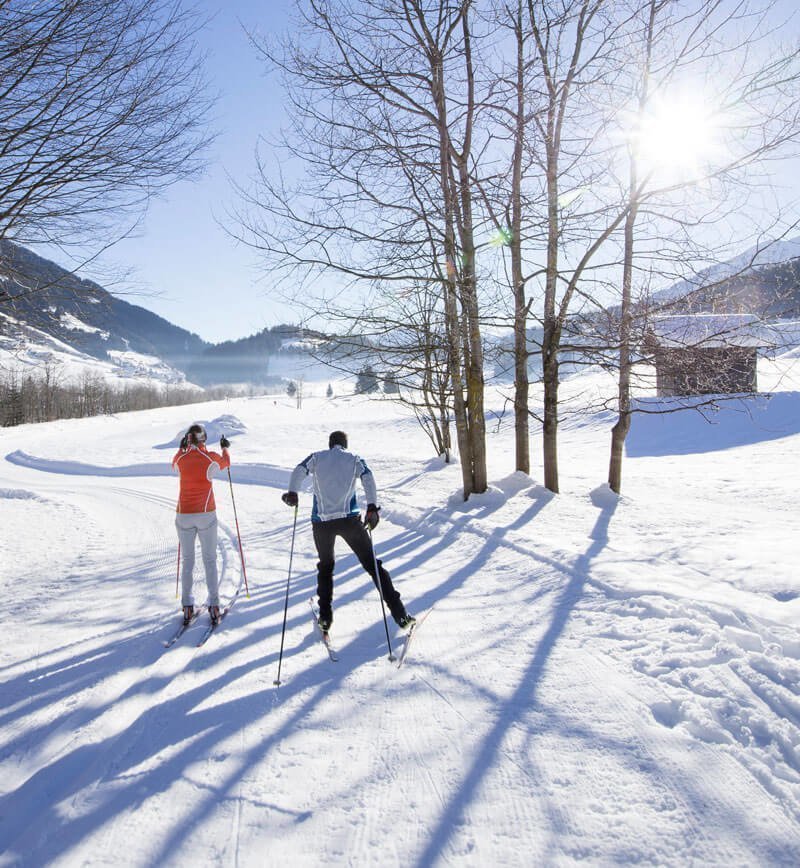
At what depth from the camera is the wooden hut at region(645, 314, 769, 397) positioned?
7707mm

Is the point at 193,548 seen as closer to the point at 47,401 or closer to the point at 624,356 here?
the point at 624,356

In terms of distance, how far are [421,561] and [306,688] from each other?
3.55 metres

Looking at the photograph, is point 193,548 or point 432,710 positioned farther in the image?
point 193,548

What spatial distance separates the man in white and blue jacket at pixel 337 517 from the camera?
4.91m

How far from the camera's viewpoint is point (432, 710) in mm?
3545

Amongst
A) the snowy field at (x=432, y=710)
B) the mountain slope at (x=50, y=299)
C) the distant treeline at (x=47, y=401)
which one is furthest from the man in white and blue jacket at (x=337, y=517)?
the distant treeline at (x=47, y=401)

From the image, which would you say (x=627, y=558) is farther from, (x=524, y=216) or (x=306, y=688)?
(x=524, y=216)

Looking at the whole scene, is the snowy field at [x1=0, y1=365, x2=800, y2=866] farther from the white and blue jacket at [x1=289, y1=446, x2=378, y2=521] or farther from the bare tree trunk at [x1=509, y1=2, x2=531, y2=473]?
the bare tree trunk at [x1=509, y1=2, x2=531, y2=473]

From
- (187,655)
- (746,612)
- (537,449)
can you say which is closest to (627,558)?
(746,612)

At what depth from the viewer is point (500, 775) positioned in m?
2.88

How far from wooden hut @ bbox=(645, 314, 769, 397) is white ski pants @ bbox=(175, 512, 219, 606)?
6880 millimetres

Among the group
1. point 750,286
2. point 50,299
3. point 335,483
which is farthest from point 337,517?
point 750,286

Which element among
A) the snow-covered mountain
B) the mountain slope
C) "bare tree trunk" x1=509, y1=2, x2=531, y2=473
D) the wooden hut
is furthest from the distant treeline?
the snow-covered mountain

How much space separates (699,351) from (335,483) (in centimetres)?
640
